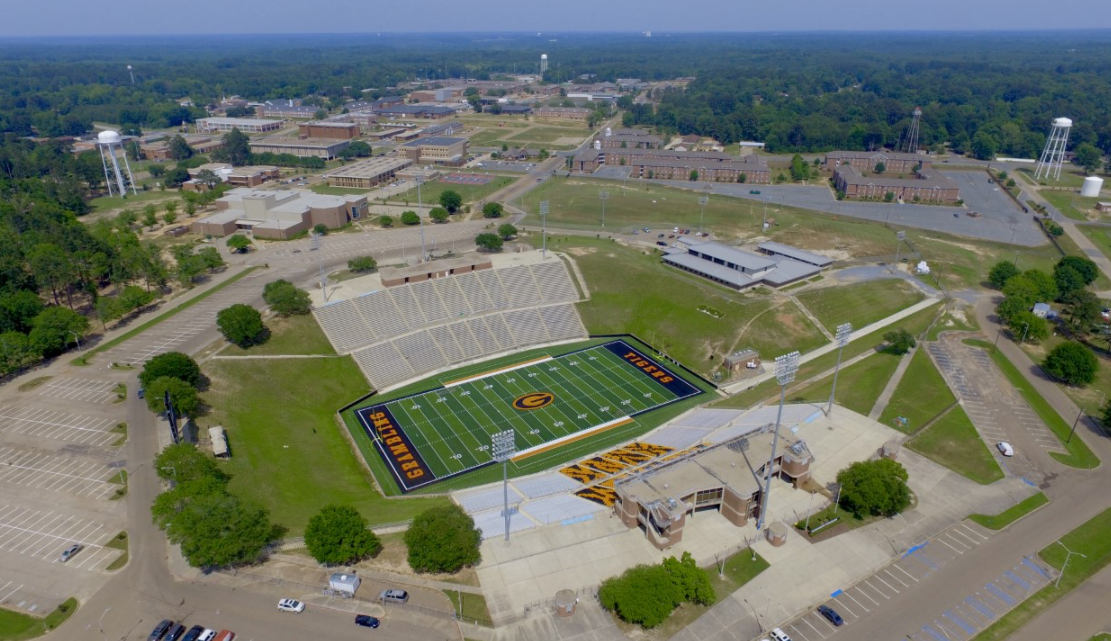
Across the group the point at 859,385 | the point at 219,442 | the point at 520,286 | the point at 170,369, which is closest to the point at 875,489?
the point at 859,385

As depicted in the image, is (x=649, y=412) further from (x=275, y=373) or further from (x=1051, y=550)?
(x=275, y=373)

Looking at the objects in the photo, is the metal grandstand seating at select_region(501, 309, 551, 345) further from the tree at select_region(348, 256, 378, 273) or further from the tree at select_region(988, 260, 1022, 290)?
the tree at select_region(988, 260, 1022, 290)

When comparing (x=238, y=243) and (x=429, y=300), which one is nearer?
(x=429, y=300)

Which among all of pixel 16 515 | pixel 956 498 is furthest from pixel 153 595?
pixel 956 498

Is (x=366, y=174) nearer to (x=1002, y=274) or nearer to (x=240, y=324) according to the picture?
(x=240, y=324)

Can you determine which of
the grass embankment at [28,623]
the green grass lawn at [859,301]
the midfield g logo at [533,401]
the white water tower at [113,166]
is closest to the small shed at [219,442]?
the grass embankment at [28,623]

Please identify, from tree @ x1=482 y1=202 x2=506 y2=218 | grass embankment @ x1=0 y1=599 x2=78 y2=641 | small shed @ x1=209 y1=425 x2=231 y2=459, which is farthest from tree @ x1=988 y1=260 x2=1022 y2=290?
grass embankment @ x1=0 y1=599 x2=78 y2=641
